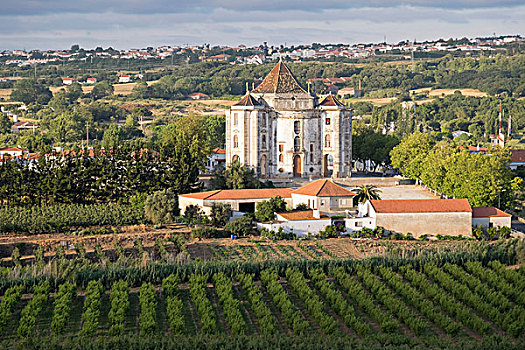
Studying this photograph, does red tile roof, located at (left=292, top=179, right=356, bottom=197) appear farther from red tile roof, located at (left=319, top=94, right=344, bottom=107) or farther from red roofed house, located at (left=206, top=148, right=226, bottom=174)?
red roofed house, located at (left=206, top=148, right=226, bottom=174)

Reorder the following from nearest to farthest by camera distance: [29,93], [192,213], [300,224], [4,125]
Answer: [300,224] < [192,213] < [4,125] < [29,93]

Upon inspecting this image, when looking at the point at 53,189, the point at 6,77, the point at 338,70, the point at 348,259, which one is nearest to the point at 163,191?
the point at 53,189

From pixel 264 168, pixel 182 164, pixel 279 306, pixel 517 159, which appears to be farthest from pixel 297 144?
pixel 279 306

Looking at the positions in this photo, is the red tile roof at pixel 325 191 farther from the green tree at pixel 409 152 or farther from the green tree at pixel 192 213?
the green tree at pixel 409 152

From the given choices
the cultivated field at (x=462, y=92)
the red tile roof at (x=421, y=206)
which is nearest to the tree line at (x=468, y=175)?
the red tile roof at (x=421, y=206)

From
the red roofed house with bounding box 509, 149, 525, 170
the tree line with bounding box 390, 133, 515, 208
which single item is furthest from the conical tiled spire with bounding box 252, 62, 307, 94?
the red roofed house with bounding box 509, 149, 525, 170

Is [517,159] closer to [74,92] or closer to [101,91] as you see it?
A: [74,92]

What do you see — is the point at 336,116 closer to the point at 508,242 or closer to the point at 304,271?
the point at 508,242
